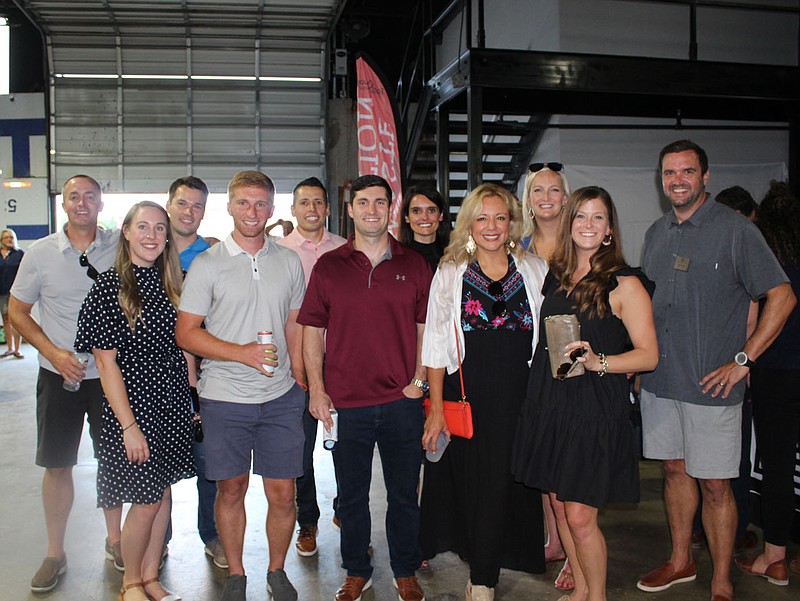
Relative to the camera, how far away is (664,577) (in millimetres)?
3252

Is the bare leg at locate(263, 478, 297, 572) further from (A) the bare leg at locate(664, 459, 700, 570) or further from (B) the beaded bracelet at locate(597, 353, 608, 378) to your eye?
(A) the bare leg at locate(664, 459, 700, 570)

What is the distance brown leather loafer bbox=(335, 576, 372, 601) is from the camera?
3.08 m

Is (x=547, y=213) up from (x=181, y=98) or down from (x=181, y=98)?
down

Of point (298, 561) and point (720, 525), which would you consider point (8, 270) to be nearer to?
point (298, 561)

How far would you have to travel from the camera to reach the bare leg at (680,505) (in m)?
3.19

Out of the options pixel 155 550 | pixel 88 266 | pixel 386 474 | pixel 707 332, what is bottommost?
pixel 155 550

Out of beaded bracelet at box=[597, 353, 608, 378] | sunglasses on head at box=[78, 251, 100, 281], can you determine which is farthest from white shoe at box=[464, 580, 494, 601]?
sunglasses on head at box=[78, 251, 100, 281]

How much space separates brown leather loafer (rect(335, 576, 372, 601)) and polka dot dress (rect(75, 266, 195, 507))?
0.90 metres

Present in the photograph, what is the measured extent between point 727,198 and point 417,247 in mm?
1666

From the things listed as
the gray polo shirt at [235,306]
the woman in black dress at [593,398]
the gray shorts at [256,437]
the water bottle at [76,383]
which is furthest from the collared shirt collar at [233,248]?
the woman in black dress at [593,398]

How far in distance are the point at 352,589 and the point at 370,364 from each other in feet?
3.40

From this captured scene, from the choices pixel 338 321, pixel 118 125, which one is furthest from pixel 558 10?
pixel 118 125

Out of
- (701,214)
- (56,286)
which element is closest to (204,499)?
(56,286)

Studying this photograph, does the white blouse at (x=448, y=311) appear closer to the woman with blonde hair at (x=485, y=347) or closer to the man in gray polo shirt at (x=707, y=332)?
the woman with blonde hair at (x=485, y=347)
